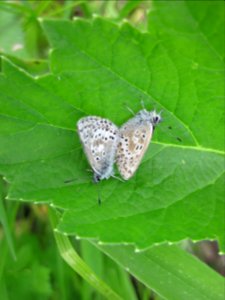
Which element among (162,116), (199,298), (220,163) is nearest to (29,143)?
(162,116)

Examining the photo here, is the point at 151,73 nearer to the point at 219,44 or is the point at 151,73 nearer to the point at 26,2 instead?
the point at 219,44

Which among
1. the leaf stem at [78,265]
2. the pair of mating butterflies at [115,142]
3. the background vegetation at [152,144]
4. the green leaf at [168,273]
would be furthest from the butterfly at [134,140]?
the leaf stem at [78,265]

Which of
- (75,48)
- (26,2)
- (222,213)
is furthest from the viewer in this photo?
(26,2)

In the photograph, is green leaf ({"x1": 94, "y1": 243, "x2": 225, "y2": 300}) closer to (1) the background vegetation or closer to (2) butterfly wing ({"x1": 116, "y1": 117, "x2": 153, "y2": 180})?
(1) the background vegetation

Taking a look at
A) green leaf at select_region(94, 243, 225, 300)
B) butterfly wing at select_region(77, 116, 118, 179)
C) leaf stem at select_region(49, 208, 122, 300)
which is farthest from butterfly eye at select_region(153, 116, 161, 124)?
leaf stem at select_region(49, 208, 122, 300)

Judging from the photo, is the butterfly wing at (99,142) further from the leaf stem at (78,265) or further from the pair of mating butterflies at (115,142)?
the leaf stem at (78,265)

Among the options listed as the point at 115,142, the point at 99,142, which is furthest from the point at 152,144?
the point at 99,142
